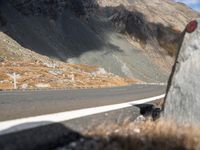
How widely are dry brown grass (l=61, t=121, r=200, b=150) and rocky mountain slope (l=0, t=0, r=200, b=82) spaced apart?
174 feet

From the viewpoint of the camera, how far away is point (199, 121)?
8.33 m

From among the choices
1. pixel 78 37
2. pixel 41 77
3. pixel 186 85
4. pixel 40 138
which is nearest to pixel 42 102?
pixel 186 85

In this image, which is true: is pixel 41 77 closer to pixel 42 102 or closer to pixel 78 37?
pixel 42 102

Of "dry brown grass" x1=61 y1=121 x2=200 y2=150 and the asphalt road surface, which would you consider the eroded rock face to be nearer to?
"dry brown grass" x1=61 y1=121 x2=200 y2=150

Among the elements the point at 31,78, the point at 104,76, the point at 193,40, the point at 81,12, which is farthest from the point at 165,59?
the point at 193,40

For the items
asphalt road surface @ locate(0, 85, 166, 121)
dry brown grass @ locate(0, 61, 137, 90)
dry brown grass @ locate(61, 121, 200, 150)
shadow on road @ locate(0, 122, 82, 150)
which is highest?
shadow on road @ locate(0, 122, 82, 150)

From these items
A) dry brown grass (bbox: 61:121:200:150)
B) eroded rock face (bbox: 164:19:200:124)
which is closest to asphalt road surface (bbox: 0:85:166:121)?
dry brown grass (bbox: 61:121:200:150)

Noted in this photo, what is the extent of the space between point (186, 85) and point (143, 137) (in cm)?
220

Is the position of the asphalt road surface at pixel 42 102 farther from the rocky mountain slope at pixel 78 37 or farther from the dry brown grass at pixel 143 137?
the rocky mountain slope at pixel 78 37

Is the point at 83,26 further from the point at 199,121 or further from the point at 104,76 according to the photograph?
the point at 199,121

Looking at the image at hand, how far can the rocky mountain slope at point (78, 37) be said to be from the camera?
74938 mm

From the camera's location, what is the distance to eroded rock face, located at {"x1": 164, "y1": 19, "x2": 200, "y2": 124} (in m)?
8.49

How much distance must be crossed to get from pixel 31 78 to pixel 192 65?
115 feet

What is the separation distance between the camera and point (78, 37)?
3477 inches
